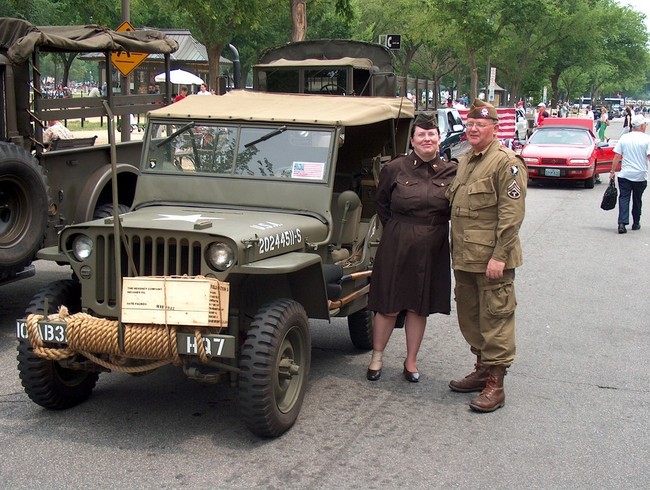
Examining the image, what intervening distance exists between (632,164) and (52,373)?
1057 centimetres

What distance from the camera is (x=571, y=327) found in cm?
795

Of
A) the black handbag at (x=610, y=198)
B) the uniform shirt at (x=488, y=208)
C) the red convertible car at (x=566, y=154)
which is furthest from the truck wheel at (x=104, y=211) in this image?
the red convertible car at (x=566, y=154)

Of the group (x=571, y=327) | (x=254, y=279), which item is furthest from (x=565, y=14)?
(x=254, y=279)

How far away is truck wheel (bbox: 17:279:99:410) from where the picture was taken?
5141 millimetres

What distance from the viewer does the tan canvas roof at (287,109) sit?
6.19 metres

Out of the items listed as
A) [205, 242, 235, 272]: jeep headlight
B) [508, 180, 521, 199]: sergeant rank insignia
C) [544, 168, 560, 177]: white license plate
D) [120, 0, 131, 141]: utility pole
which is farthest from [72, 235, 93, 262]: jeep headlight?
[544, 168, 560, 177]: white license plate

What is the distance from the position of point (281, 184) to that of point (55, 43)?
324 centimetres

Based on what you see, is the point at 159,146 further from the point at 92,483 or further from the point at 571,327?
the point at 571,327

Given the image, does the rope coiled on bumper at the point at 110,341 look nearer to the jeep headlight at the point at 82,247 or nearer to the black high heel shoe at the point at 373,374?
the jeep headlight at the point at 82,247

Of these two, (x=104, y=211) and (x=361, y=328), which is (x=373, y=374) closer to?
(x=361, y=328)

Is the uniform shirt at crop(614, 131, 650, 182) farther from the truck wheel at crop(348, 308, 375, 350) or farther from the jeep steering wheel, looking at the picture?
the truck wheel at crop(348, 308, 375, 350)

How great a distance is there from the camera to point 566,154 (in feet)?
65.9

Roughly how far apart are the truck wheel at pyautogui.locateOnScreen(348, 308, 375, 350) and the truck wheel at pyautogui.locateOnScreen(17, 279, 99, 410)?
7.21ft

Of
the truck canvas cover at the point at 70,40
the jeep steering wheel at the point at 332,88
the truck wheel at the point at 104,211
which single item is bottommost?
the truck wheel at the point at 104,211
